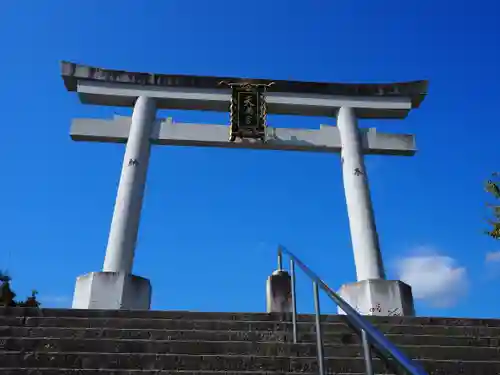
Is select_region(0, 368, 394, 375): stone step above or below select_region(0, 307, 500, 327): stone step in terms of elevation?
below

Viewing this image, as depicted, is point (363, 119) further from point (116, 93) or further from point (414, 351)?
point (414, 351)

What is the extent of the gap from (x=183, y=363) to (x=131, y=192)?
14.0 ft

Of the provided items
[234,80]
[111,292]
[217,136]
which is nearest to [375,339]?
[111,292]

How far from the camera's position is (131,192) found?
7.18 meters

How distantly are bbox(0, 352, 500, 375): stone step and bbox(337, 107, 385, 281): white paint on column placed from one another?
334cm

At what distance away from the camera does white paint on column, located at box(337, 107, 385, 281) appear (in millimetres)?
6840

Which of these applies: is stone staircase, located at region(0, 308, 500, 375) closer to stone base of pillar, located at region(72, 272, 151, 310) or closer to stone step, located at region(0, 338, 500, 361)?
stone step, located at region(0, 338, 500, 361)

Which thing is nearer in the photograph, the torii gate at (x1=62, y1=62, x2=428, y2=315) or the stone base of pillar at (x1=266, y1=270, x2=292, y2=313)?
the stone base of pillar at (x1=266, y1=270, x2=292, y2=313)

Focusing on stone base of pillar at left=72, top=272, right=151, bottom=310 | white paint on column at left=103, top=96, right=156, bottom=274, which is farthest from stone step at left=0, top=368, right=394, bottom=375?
white paint on column at left=103, top=96, right=156, bottom=274

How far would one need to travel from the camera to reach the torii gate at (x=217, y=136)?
6.36m

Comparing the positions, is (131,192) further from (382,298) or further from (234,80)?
(382,298)

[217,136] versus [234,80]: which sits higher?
[234,80]

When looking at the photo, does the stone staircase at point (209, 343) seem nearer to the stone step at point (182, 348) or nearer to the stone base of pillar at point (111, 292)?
the stone step at point (182, 348)

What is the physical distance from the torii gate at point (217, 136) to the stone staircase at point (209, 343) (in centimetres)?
195
